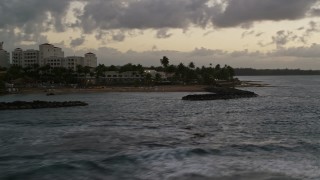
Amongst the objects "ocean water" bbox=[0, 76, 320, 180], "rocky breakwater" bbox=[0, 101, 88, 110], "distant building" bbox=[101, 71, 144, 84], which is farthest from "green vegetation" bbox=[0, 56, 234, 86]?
"ocean water" bbox=[0, 76, 320, 180]

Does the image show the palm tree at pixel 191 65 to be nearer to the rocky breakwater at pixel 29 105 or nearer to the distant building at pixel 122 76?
the distant building at pixel 122 76

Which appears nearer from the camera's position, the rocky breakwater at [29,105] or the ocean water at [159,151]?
the ocean water at [159,151]

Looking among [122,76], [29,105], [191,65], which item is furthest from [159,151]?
[191,65]

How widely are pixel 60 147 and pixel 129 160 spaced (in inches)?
281

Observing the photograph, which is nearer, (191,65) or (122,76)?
(122,76)

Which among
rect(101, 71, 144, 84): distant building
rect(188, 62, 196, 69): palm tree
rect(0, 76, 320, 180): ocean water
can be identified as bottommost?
rect(0, 76, 320, 180): ocean water

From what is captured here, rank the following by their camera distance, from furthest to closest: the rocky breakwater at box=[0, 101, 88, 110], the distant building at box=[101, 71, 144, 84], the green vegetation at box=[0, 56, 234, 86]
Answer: the distant building at box=[101, 71, 144, 84] → the green vegetation at box=[0, 56, 234, 86] → the rocky breakwater at box=[0, 101, 88, 110]

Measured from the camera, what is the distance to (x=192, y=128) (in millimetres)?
41250

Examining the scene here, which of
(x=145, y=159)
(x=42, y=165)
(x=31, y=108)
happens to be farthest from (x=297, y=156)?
(x=31, y=108)

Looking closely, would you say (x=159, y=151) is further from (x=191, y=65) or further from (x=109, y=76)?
(x=191, y=65)

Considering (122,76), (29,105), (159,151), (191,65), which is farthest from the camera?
(191,65)

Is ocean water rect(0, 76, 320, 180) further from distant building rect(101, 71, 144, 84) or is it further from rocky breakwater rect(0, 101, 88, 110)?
distant building rect(101, 71, 144, 84)

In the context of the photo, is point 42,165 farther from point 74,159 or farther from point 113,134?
point 113,134

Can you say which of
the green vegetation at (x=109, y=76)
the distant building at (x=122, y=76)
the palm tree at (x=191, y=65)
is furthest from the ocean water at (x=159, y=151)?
the palm tree at (x=191, y=65)
